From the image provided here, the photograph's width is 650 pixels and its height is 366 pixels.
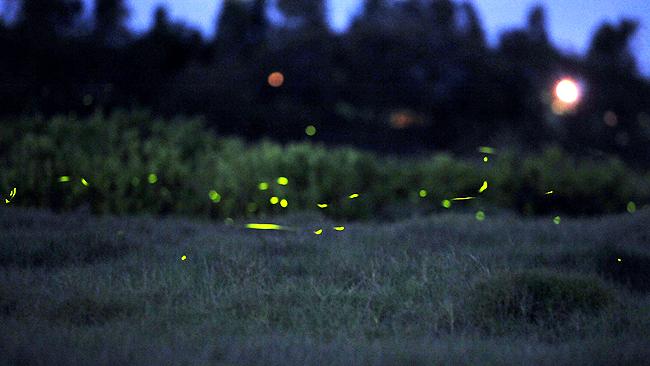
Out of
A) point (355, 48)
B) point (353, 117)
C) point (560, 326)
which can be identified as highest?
point (355, 48)

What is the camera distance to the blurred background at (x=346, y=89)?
14.6 m

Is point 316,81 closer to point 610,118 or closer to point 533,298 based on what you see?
point 610,118

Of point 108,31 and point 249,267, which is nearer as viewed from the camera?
point 249,267

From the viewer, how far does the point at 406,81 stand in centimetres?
2258

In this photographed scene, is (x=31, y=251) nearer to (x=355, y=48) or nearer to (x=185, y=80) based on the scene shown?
(x=185, y=80)

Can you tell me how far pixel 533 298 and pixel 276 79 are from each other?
17791 mm

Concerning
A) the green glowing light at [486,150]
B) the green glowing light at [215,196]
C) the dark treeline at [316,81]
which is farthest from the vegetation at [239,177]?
the dark treeline at [316,81]

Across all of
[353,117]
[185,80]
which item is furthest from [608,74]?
[185,80]

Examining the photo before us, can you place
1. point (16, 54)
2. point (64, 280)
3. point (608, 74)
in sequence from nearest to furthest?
point (64, 280) → point (16, 54) → point (608, 74)

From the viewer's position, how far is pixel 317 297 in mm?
5570

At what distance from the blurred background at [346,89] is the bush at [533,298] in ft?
25.7

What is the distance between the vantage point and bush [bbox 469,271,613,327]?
5274 millimetres

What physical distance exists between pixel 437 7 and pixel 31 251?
2376cm

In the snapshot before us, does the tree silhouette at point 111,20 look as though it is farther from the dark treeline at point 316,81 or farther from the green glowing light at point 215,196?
the green glowing light at point 215,196
